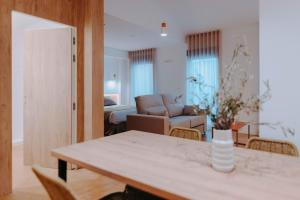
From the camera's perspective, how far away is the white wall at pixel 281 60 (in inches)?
83.6

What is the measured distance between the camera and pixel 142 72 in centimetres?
802

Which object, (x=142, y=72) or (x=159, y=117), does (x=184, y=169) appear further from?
(x=142, y=72)

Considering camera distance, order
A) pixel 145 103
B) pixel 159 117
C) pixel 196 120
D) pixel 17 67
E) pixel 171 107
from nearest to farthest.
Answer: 1. pixel 159 117
2. pixel 17 67
3. pixel 145 103
4. pixel 196 120
5. pixel 171 107

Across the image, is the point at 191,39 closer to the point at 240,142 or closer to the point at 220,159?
the point at 240,142

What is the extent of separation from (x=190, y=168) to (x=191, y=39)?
18.8 feet

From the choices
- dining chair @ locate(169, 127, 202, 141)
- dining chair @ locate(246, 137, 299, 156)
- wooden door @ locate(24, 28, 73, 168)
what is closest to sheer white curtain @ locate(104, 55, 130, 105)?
wooden door @ locate(24, 28, 73, 168)

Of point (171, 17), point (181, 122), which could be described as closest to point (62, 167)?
point (181, 122)

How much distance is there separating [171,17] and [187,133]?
4.27 metres

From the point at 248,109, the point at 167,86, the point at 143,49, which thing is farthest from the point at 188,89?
the point at 248,109

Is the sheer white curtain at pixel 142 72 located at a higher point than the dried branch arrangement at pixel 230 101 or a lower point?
higher

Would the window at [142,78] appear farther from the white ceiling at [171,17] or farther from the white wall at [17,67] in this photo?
the white wall at [17,67]

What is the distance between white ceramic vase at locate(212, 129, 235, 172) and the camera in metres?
1.25

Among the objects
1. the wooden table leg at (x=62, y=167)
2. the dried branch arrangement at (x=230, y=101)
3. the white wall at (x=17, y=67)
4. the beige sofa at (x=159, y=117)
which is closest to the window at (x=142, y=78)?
the beige sofa at (x=159, y=117)

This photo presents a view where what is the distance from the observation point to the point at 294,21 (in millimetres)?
2111
